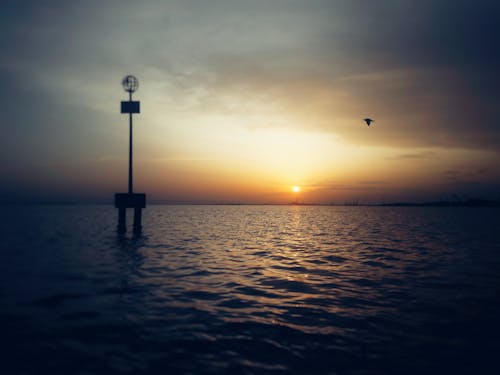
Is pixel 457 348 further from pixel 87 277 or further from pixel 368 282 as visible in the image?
pixel 87 277

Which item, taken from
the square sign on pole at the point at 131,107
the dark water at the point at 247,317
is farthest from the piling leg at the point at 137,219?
the dark water at the point at 247,317

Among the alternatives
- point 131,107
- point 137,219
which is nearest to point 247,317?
point 131,107

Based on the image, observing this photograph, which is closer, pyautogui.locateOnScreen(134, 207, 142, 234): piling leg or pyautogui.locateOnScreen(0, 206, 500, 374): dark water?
pyautogui.locateOnScreen(0, 206, 500, 374): dark water

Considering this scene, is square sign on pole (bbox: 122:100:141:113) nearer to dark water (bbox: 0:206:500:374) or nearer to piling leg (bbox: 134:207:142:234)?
piling leg (bbox: 134:207:142:234)

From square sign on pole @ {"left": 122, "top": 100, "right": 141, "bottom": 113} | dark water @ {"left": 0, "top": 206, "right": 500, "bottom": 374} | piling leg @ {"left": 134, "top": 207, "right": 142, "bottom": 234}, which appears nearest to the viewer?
dark water @ {"left": 0, "top": 206, "right": 500, "bottom": 374}

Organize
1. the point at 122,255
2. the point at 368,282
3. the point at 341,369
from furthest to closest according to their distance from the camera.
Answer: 1. the point at 122,255
2. the point at 368,282
3. the point at 341,369

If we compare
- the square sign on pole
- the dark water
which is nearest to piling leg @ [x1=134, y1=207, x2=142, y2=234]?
the square sign on pole

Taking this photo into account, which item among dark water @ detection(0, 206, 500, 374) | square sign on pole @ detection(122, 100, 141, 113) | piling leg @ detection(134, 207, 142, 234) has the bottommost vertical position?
dark water @ detection(0, 206, 500, 374)

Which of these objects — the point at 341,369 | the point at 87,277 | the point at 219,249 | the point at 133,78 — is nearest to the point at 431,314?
the point at 341,369

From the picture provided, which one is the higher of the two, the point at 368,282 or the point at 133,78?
the point at 133,78

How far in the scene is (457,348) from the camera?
802 cm

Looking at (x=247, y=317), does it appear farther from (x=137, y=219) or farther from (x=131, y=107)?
(x=137, y=219)

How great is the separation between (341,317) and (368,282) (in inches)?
217

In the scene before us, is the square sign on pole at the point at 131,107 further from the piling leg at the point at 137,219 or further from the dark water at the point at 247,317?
the dark water at the point at 247,317
